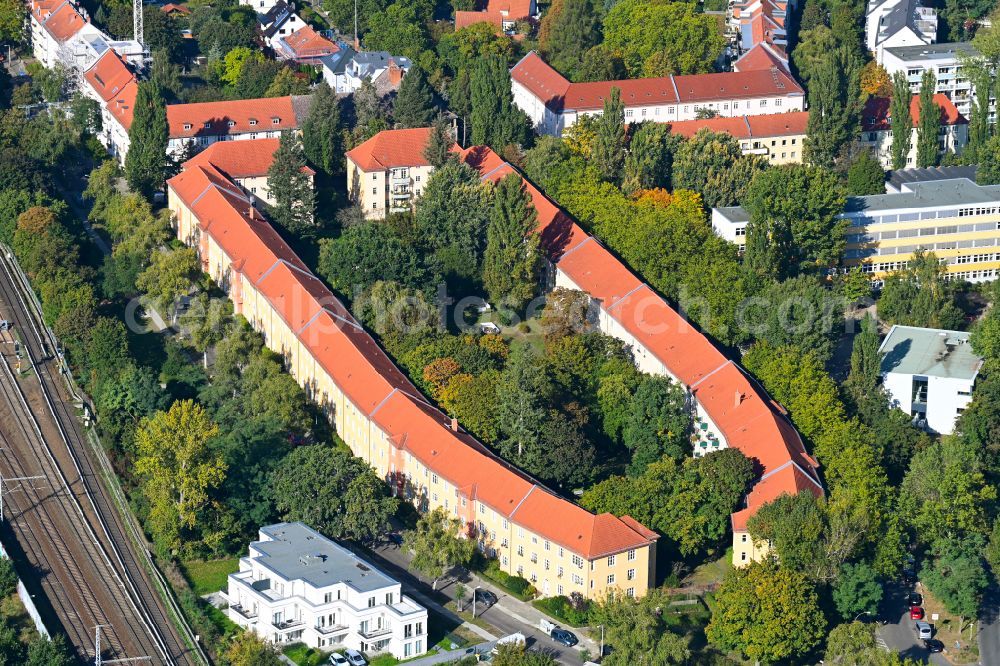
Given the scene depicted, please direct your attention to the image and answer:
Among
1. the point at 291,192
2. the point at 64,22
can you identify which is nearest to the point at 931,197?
the point at 291,192

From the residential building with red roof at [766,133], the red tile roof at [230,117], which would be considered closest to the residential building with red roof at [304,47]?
the red tile roof at [230,117]

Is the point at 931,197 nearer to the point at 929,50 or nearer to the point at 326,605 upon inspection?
the point at 929,50

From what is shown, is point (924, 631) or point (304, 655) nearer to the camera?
point (304, 655)

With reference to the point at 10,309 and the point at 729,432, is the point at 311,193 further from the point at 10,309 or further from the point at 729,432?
the point at 729,432

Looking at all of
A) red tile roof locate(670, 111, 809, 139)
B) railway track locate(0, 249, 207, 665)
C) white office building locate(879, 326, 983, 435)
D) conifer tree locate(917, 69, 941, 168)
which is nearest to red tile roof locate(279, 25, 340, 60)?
red tile roof locate(670, 111, 809, 139)

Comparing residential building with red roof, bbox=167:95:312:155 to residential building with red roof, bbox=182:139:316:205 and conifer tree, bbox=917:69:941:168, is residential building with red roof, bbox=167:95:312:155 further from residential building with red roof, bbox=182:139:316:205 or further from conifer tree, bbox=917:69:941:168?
conifer tree, bbox=917:69:941:168

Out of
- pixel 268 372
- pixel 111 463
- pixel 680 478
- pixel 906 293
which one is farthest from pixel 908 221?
pixel 111 463

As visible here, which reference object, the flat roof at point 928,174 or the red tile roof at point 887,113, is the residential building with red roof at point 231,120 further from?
the flat roof at point 928,174
